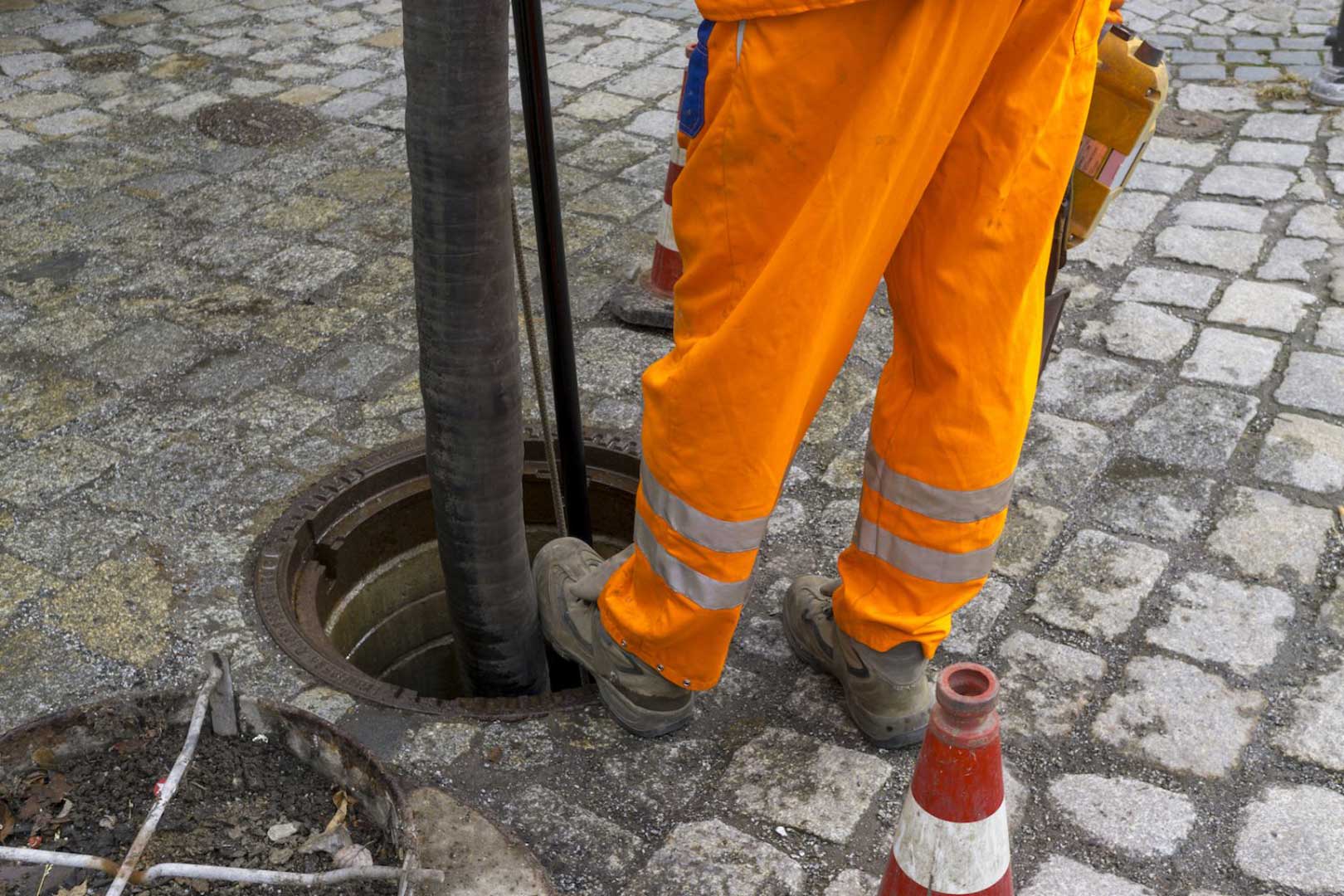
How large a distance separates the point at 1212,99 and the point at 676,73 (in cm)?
257

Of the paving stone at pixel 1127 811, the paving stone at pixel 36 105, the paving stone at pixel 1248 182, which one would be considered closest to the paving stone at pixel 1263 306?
the paving stone at pixel 1248 182

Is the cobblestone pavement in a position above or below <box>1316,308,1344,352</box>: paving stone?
below

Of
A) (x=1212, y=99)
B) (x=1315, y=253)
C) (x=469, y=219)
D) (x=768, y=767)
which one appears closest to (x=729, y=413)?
(x=469, y=219)

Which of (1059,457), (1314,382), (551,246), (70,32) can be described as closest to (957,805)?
(551,246)

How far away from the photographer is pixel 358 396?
12.9 ft

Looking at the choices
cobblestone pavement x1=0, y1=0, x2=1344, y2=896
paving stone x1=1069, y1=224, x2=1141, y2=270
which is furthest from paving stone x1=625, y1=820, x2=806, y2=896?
paving stone x1=1069, y1=224, x2=1141, y2=270

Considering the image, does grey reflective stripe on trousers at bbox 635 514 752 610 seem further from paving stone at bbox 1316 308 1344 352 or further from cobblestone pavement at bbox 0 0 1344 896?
paving stone at bbox 1316 308 1344 352

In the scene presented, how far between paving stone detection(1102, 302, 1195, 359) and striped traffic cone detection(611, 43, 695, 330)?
4.72ft

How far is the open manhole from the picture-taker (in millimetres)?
3148

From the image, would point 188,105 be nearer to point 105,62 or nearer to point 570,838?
point 105,62

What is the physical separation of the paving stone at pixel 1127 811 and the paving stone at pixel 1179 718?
0.11 metres

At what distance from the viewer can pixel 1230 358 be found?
424 centimetres

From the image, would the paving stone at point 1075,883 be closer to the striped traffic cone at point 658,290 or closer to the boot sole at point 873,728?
the boot sole at point 873,728

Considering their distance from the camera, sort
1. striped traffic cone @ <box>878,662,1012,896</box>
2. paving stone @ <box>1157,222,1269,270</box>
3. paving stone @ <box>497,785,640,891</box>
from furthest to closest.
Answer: paving stone @ <box>1157,222,1269,270</box> → paving stone @ <box>497,785,640,891</box> → striped traffic cone @ <box>878,662,1012,896</box>
